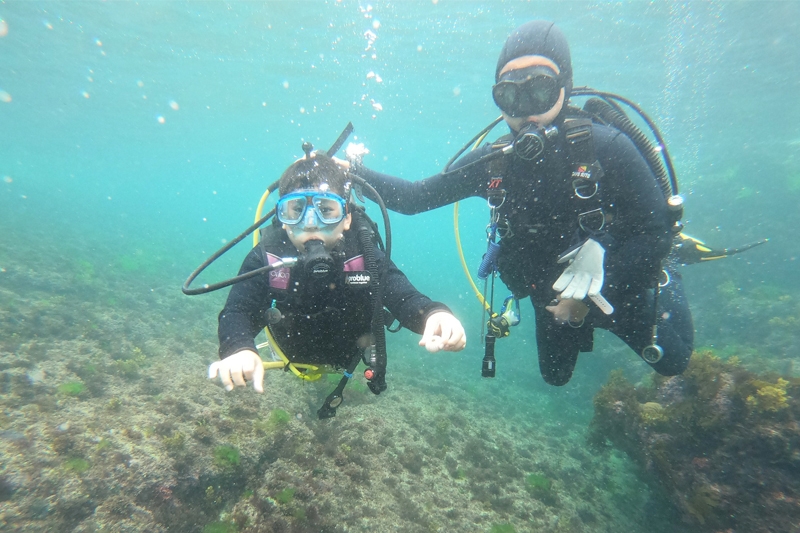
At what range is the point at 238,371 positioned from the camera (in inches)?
88.3

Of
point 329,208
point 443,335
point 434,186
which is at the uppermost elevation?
point 434,186

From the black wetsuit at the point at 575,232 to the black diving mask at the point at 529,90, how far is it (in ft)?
1.21

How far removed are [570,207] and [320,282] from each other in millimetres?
2519

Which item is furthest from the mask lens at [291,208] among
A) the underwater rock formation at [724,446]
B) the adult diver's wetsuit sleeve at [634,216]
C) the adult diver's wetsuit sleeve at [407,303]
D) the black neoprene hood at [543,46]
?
the underwater rock formation at [724,446]

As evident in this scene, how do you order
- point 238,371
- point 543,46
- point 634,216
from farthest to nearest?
point 543,46 < point 634,216 < point 238,371

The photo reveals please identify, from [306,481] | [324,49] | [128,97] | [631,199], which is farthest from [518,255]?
[128,97]

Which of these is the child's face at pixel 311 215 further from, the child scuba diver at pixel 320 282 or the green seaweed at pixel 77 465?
the green seaweed at pixel 77 465

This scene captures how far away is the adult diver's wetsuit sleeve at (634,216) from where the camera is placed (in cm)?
299

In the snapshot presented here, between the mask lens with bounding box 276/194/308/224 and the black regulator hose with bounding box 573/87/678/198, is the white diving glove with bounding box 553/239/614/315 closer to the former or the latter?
the black regulator hose with bounding box 573/87/678/198

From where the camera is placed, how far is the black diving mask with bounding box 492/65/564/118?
10.8 ft

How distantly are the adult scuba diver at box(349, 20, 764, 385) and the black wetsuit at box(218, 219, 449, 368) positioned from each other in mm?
1155

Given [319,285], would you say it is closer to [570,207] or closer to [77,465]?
[570,207]

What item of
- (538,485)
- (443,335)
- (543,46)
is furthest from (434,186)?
(538,485)

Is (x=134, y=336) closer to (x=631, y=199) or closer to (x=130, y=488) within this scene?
(x=130, y=488)
